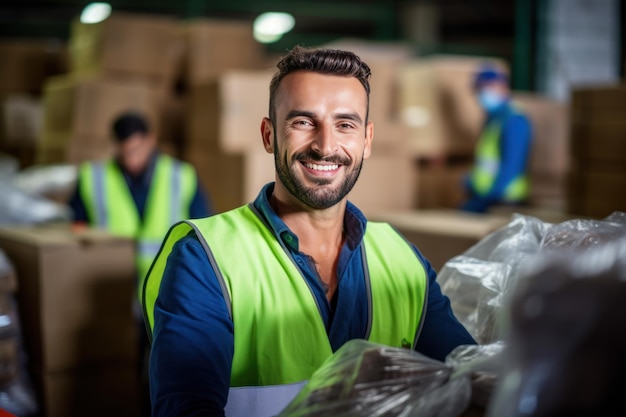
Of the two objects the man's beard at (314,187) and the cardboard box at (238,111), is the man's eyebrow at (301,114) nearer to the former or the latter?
the man's beard at (314,187)

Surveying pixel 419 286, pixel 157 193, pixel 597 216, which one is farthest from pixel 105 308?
pixel 597 216

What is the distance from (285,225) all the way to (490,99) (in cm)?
420

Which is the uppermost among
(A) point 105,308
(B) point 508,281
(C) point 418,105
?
(C) point 418,105

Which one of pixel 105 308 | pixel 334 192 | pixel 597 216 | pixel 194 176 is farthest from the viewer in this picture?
pixel 194 176

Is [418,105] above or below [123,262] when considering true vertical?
above

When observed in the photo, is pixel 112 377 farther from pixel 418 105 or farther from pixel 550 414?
pixel 418 105

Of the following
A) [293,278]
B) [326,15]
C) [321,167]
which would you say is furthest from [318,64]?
[326,15]

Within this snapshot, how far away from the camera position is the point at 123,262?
3.38 metres

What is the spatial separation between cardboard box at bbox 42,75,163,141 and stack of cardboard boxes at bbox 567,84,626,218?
10.0 ft

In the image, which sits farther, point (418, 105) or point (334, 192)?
point (418, 105)

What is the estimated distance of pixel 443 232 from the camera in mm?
3338

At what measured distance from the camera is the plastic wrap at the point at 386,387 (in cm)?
115

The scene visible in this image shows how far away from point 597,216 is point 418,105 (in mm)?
2352

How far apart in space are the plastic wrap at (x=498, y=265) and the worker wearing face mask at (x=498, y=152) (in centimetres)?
338
